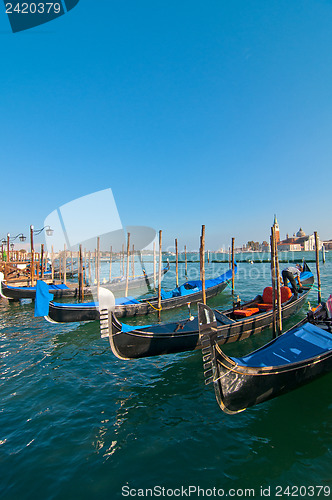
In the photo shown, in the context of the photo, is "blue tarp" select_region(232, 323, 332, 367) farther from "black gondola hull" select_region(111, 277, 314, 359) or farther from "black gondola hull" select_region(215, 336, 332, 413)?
"black gondola hull" select_region(111, 277, 314, 359)

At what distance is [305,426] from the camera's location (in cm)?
402

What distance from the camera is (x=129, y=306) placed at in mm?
11297

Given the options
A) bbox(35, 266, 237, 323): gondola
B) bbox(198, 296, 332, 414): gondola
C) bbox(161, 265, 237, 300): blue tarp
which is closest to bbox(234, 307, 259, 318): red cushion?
bbox(198, 296, 332, 414): gondola

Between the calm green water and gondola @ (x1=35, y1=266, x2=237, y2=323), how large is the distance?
3.46 m

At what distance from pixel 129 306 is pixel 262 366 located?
782 centimetres

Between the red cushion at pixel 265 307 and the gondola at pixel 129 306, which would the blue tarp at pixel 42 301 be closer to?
the gondola at pixel 129 306

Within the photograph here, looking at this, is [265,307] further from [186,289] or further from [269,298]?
[186,289]

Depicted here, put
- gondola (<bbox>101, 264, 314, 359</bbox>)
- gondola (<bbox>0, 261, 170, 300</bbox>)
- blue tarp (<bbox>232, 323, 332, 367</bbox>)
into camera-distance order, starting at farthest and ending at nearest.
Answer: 1. gondola (<bbox>0, 261, 170, 300</bbox>)
2. gondola (<bbox>101, 264, 314, 359</bbox>)
3. blue tarp (<bbox>232, 323, 332, 367</bbox>)

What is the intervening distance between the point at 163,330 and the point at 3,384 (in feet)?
12.5

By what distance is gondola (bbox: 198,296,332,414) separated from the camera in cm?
376

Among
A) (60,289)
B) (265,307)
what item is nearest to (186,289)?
(265,307)

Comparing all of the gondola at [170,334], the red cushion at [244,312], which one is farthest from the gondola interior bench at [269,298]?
the gondola at [170,334]

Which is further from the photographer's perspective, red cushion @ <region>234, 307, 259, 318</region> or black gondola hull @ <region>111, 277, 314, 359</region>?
red cushion @ <region>234, 307, 259, 318</region>

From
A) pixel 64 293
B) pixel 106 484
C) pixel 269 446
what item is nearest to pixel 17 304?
pixel 64 293
